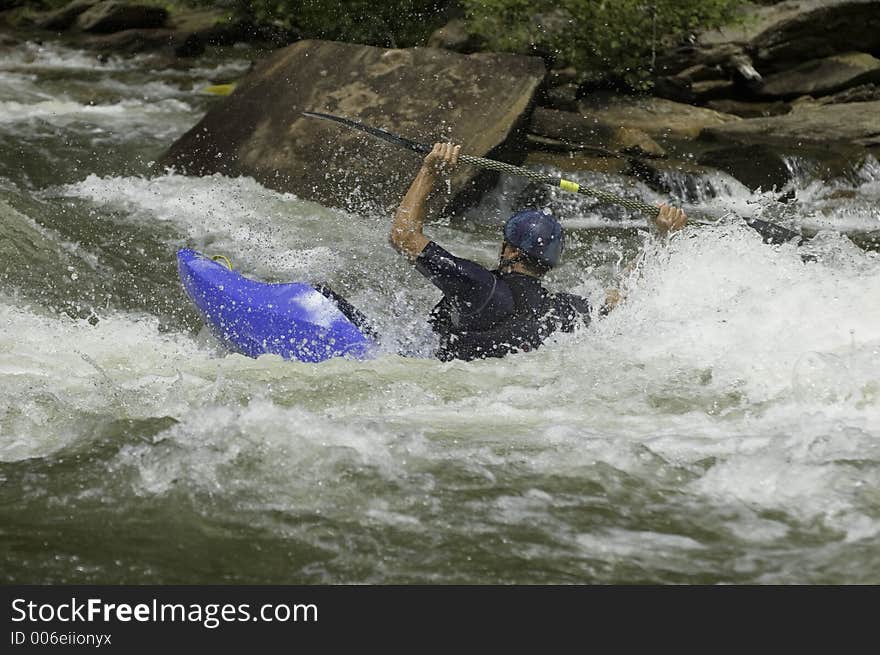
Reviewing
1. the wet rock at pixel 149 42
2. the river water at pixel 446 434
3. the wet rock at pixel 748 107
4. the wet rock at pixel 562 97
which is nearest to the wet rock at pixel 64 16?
the wet rock at pixel 149 42

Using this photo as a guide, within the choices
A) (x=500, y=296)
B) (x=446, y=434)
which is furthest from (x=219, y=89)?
(x=446, y=434)

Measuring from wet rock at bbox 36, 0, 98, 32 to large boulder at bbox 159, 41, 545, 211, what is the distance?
715 centimetres

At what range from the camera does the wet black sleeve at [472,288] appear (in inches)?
172

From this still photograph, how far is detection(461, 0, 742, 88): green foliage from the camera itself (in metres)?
9.71

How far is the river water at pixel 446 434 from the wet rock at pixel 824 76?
13.7 feet

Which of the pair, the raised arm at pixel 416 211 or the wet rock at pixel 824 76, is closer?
the raised arm at pixel 416 211

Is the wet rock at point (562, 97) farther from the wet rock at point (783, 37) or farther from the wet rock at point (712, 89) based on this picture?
the wet rock at point (712, 89)

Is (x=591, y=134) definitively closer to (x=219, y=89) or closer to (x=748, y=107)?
(x=748, y=107)

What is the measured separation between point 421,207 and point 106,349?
1383 mm

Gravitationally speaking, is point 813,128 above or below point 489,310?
above

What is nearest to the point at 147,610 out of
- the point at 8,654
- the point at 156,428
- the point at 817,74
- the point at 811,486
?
the point at 8,654

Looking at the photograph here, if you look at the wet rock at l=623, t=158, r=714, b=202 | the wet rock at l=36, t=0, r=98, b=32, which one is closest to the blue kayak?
the wet rock at l=623, t=158, r=714, b=202

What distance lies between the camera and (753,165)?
8305mm

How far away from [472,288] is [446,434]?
75 cm
